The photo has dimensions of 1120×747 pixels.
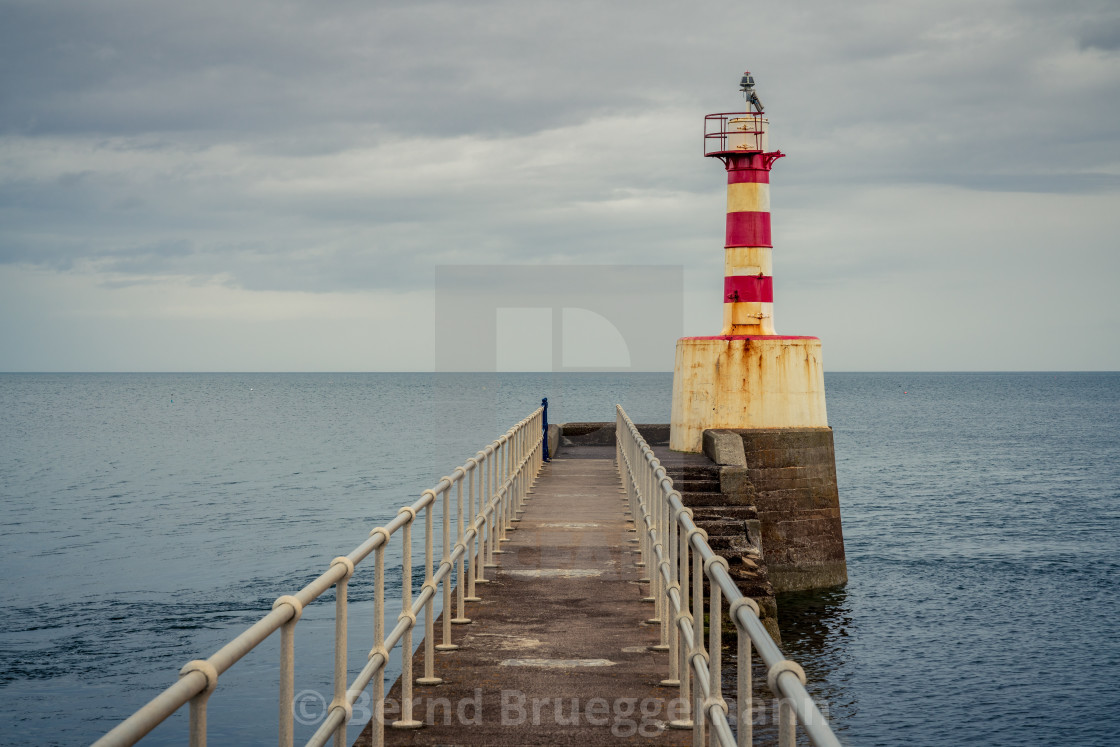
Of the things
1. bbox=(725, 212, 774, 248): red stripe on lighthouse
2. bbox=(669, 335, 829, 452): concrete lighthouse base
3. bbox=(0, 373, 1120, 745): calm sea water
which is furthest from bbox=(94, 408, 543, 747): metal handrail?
bbox=(725, 212, 774, 248): red stripe on lighthouse

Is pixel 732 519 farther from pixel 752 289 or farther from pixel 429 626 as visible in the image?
pixel 429 626

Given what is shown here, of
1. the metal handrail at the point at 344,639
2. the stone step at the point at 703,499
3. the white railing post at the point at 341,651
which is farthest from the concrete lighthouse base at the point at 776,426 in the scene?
the white railing post at the point at 341,651

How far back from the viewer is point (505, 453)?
466 inches

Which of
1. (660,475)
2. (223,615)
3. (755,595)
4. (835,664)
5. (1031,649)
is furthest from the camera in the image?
(223,615)

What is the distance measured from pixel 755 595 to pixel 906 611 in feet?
19.7

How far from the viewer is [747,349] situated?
17.7 metres

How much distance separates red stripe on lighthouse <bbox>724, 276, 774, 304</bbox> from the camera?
59.7 feet

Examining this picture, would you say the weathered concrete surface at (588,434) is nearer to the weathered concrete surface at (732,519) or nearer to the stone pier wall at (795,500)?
the stone pier wall at (795,500)

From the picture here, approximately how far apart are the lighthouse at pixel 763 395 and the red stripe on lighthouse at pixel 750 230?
19mm

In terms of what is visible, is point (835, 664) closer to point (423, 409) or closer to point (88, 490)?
point (88, 490)

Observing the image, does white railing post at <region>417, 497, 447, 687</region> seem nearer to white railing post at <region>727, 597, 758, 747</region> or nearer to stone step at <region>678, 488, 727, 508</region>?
white railing post at <region>727, 597, 758, 747</region>

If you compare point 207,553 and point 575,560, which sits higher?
point 575,560

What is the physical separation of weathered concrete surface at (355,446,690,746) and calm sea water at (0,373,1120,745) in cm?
427

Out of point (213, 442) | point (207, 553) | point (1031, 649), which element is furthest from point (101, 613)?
point (213, 442)
